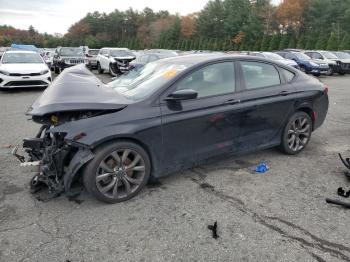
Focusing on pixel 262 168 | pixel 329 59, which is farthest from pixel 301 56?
pixel 262 168

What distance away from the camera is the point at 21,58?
13430 millimetres

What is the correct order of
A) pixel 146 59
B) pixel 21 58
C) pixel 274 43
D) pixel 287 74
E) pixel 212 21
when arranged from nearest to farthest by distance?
pixel 287 74, pixel 21 58, pixel 146 59, pixel 274 43, pixel 212 21

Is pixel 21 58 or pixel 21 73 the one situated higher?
pixel 21 58

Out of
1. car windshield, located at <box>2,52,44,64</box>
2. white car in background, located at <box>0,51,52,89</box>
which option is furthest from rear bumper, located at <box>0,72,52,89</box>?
car windshield, located at <box>2,52,44,64</box>

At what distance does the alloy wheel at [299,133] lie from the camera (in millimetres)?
5266

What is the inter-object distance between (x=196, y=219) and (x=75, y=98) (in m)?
1.83

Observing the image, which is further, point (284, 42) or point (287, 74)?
point (284, 42)

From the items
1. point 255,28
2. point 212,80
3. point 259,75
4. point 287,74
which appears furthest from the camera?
point 255,28

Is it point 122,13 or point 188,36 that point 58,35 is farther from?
point 188,36

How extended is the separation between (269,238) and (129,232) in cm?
132

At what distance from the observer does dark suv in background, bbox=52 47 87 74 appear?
756 inches

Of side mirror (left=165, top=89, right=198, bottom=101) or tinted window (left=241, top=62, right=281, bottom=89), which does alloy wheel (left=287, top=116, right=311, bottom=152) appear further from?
side mirror (left=165, top=89, right=198, bottom=101)

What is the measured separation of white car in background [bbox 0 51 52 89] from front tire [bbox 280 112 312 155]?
9983 mm

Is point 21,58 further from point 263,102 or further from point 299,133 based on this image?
point 299,133
